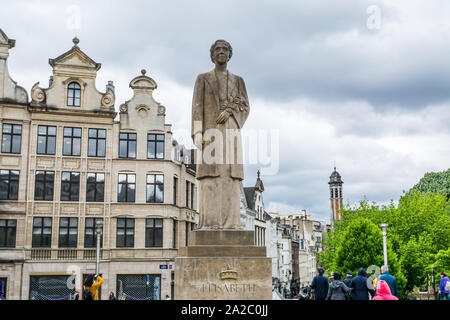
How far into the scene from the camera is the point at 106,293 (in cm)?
3497

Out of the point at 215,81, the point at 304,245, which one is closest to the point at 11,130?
the point at 215,81

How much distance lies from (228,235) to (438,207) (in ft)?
141

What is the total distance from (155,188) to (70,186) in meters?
6.21

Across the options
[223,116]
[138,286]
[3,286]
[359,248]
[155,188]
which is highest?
[155,188]

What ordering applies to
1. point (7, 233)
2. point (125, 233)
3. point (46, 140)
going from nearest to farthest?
point (7, 233), point (46, 140), point (125, 233)

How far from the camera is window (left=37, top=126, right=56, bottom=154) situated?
116 feet

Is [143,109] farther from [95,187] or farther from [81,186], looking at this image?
[81,186]

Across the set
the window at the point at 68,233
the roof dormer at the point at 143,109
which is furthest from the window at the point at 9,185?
the roof dormer at the point at 143,109

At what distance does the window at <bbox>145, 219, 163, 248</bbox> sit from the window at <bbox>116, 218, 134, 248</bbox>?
111 centimetres

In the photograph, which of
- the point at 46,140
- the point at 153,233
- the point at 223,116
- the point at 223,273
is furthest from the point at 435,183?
the point at 223,273

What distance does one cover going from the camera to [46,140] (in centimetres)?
3553

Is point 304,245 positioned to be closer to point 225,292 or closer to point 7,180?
point 7,180

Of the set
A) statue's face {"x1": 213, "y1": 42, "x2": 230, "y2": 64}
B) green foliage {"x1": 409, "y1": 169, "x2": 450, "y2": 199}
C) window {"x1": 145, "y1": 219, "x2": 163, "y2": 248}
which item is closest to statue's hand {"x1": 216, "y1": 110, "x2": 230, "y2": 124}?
statue's face {"x1": 213, "y1": 42, "x2": 230, "y2": 64}

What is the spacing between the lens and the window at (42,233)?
112 ft
